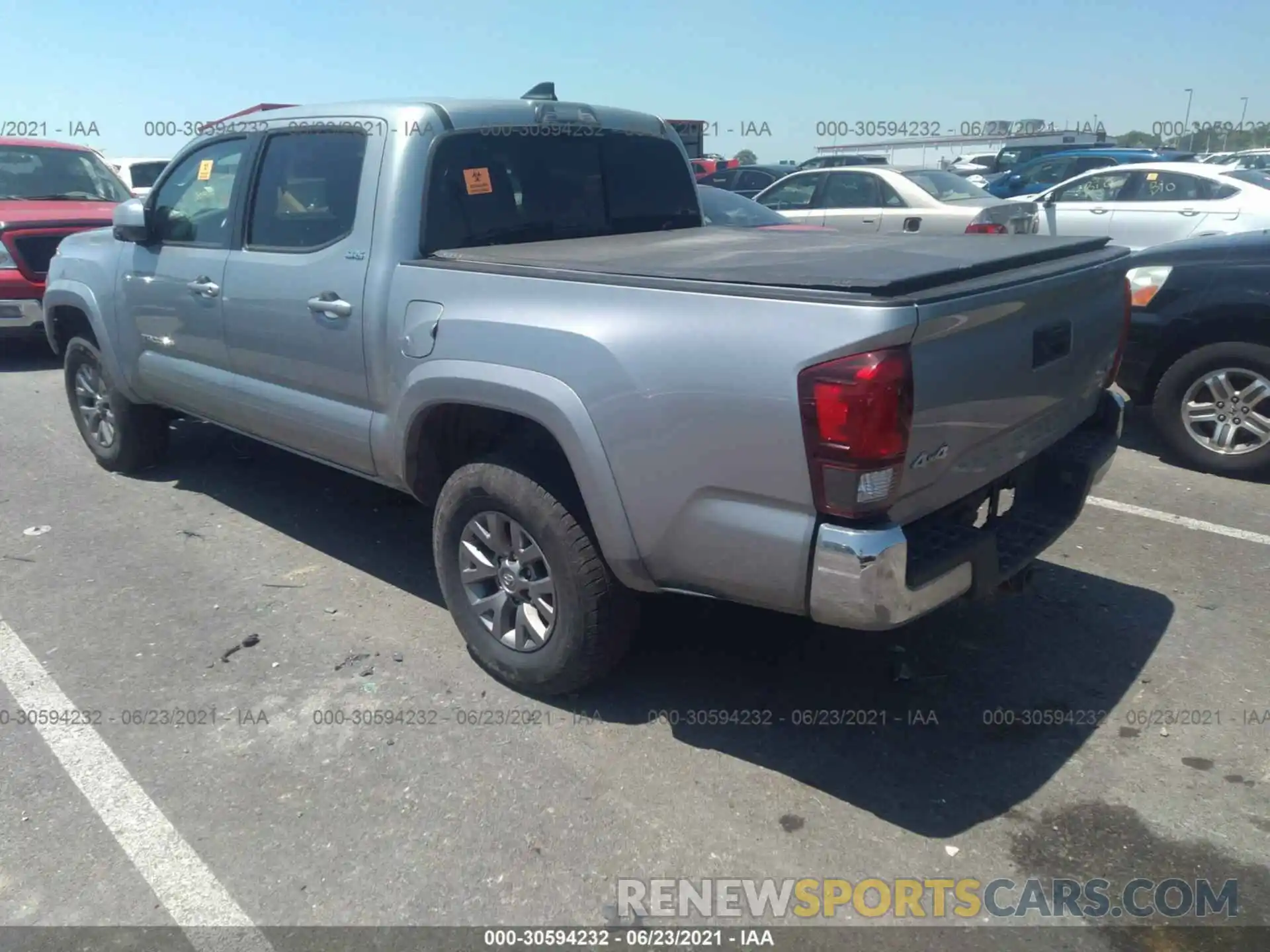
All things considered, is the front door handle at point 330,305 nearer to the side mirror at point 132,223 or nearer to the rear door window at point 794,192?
the side mirror at point 132,223

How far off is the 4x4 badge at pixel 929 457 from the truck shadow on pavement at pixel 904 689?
1048mm

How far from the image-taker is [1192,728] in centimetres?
332

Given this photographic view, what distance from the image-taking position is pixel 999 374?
113 inches

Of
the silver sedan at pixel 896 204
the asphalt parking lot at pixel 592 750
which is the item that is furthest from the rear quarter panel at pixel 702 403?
the silver sedan at pixel 896 204

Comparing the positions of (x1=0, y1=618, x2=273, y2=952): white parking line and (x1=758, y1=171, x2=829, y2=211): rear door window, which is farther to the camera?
(x1=758, y1=171, x2=829, y2=211): rear door window

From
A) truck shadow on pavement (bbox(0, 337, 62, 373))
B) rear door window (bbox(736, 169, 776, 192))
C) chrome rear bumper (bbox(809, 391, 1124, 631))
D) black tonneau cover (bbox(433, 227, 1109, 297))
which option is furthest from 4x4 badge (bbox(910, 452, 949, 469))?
rear door window (bbox(736, 169, 776, 192))

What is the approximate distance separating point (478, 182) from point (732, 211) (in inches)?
242

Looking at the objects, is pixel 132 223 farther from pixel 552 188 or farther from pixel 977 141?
pixel 977 141

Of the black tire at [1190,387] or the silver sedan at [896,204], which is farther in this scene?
the silver sedan at [896,204]

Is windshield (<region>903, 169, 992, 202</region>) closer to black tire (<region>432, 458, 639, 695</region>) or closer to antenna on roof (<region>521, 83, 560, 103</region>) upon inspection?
antenna on roof (<region>521, 83, 560, 103</region>)

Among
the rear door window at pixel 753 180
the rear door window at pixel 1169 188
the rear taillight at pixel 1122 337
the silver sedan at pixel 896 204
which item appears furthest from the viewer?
the rear door window at pixel 753 180

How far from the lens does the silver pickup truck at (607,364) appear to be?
2.61m

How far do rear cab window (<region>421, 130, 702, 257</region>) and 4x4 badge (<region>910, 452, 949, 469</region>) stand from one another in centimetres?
196

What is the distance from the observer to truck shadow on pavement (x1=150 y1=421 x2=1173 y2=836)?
10.2ft
